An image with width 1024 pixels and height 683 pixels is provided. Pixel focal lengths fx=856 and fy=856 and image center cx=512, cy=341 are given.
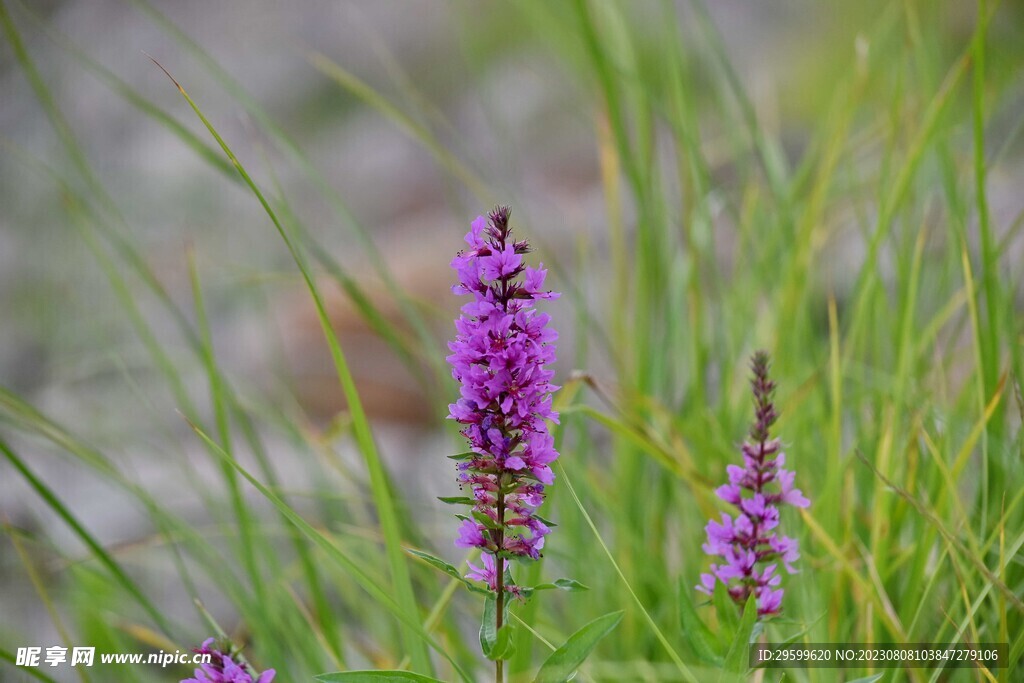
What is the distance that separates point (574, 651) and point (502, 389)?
0.29m

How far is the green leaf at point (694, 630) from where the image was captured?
978 mm

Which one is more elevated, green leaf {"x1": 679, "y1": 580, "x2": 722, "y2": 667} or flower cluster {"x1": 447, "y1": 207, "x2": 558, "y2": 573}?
flower cluster {"x1": 447, "y1": 207, "x2": 558, "y2": 573}

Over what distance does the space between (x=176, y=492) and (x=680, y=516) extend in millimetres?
3096

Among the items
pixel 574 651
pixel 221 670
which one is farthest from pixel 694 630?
pixel 221 670

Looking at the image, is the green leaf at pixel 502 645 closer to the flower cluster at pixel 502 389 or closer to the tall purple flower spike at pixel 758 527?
the flower cluster at pixel 502 389

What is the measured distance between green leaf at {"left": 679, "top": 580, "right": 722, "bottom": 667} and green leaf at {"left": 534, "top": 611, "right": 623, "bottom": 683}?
15cm

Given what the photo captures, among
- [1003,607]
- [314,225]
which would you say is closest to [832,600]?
[1003,607]

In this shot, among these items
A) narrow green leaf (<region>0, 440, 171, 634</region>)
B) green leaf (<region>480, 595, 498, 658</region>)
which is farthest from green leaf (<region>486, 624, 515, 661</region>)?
narrow green leaf (<region>0, 440, 171, 634</region>)

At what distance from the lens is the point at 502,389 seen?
79cm

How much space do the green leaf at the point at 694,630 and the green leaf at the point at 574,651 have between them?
0.15m

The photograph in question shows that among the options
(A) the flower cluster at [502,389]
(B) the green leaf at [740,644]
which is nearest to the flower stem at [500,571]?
(A) the flower cluster at [502,389]

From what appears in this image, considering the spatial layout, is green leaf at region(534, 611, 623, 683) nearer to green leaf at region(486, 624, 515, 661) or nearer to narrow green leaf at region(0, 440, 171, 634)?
green leaf at region(486, 624, 515, 661)

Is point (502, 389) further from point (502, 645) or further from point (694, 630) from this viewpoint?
point (694, 630)

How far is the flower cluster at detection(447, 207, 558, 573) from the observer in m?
0.80
